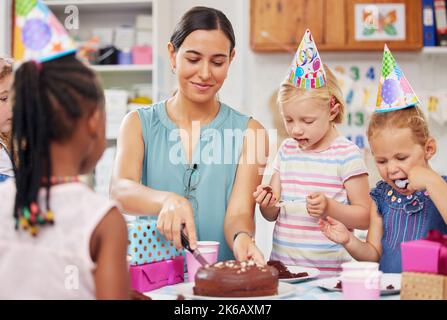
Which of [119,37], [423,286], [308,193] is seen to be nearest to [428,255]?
[423,286]

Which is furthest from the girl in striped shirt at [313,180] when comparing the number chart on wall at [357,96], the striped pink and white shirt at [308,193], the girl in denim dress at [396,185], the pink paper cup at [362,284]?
the number chart on wall at [357,96]

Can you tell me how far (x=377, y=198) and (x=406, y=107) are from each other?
0.22m

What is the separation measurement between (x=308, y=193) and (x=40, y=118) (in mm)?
1000

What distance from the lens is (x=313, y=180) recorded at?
1656 mm

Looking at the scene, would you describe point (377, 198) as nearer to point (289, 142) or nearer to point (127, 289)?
point (289, 142)

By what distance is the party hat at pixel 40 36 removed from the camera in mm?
774

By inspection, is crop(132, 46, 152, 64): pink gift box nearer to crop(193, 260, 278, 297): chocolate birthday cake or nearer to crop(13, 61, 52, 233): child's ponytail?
crop(193, 260, 278, 297): chocolate birthday cake

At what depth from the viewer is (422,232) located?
4.57 feet

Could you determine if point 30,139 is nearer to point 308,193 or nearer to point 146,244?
point 146,244

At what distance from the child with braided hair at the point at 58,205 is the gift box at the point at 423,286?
0.46 m

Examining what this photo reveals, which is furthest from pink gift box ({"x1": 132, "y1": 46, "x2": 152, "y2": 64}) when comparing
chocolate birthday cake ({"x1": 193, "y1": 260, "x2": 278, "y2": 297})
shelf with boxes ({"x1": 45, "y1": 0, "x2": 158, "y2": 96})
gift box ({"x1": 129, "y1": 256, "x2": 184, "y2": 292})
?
chocolate birthday cake ({"x1": 193, "y1": 260, "x2": 278, "y2": 297})
